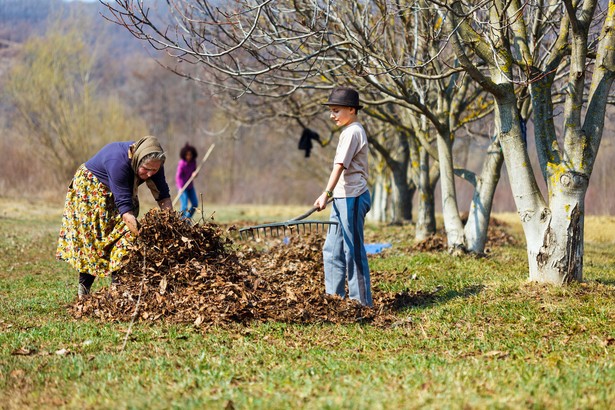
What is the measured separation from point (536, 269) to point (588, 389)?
3.34 metres

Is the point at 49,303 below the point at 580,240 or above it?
below

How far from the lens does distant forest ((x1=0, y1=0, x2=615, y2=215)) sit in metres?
24.4

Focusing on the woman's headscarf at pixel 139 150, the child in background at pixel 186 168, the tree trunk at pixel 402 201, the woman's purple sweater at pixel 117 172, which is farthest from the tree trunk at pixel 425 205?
the woman's purple sweater at pixel 117 172

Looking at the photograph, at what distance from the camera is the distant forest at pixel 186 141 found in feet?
80.1

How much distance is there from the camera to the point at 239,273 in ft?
22.6

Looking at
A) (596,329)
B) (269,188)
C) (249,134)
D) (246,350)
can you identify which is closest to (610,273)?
(596,329)

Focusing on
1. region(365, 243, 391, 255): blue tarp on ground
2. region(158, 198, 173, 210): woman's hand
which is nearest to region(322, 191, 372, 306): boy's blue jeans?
region(158, 198, 173, 210): woman's hand

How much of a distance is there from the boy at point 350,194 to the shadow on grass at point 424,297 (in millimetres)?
549

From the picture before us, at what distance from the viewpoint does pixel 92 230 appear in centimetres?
687

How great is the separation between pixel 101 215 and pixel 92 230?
0.17 metres

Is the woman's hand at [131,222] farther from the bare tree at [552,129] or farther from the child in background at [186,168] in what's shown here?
the child in background at [186,168]

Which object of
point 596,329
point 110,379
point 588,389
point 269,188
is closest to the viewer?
point 588,389

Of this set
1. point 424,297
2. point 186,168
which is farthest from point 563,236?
A: point 186,168

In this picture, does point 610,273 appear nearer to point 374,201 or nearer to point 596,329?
point 596,329
